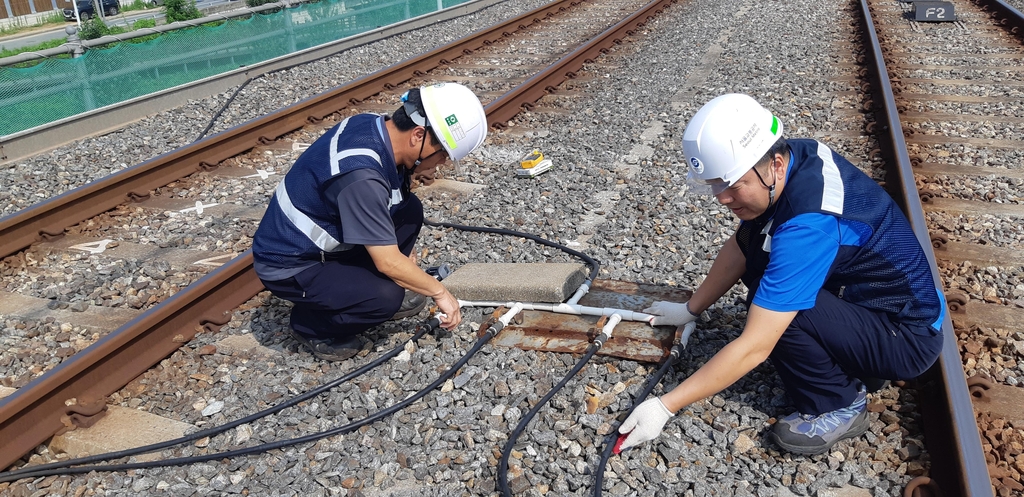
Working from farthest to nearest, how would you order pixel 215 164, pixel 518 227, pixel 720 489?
pixel 215 164, pixel 518 227, pixel 720 489

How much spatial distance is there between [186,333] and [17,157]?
4418 mm

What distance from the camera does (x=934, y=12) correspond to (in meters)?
12.3

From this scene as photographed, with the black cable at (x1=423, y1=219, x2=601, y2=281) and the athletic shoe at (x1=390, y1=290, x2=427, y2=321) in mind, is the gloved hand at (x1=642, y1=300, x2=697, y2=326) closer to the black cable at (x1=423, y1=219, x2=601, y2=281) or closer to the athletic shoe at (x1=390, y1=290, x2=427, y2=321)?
the black cable at (x1=423, y1=219, x2=601, y2=281)

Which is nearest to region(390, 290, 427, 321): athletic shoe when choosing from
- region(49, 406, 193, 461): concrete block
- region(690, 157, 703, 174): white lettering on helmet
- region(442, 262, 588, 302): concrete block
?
region(442, 262, 588, 302): concrete block

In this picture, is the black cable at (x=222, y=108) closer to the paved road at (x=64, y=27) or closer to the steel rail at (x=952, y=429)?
the steel rail at (x=952, y=429)

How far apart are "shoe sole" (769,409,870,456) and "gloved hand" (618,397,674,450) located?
0.43m

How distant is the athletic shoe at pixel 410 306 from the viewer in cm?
437

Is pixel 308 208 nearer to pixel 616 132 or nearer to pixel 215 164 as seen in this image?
pixel 215 164

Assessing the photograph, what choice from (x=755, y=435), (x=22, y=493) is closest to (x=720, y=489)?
(x=755, y=435)

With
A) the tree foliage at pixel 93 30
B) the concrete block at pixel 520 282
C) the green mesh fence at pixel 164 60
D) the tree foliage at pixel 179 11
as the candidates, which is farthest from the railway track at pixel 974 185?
the tree foliage at pixel 179 11

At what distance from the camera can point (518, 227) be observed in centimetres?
534

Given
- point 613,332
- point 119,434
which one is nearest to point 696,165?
point 613,332

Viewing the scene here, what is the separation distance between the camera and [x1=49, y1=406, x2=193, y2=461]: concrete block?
11.2ft

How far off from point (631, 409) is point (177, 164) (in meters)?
4.70
